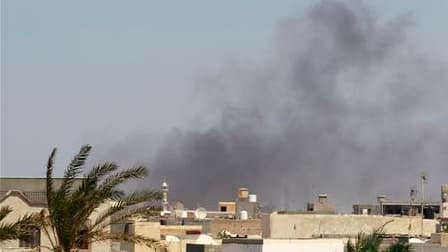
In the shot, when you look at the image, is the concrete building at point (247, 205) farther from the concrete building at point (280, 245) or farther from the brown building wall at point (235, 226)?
the concrete building at point (280, 245)

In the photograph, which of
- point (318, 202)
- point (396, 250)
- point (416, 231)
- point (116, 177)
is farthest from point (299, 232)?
point (116, 177)

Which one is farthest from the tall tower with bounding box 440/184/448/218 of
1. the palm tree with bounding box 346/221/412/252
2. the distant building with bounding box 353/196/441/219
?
the palm tree with bounding box 346/221/412/252

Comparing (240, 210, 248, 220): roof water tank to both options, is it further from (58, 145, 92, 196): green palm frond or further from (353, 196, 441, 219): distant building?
(58, 145, 92, 196): green palm frond

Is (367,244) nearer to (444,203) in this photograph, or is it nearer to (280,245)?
(280,245)

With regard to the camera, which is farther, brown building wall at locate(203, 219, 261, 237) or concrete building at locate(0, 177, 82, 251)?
brown building wall at locate(203, 219, 261, 237)

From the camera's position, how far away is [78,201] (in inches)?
1400

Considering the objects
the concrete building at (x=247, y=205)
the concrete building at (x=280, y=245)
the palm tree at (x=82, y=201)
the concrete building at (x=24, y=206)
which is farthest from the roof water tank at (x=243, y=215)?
the palm tree at (x=82, y=201)

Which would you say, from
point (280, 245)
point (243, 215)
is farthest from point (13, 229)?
point (243, 215)

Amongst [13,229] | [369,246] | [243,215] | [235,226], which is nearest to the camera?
[13,229]

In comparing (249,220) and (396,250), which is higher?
(249,220)

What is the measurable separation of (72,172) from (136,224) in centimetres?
3174

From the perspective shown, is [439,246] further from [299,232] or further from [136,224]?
[299,232]

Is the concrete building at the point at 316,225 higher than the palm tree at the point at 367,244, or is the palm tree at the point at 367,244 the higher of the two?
the concrete building at the point at 316,225

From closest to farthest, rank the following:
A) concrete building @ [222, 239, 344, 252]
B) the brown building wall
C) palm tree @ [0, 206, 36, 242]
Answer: palm tree @ [0, 206, 36, 242]
concrete building @ [222, 239, 344, 252]
the brown building wall
